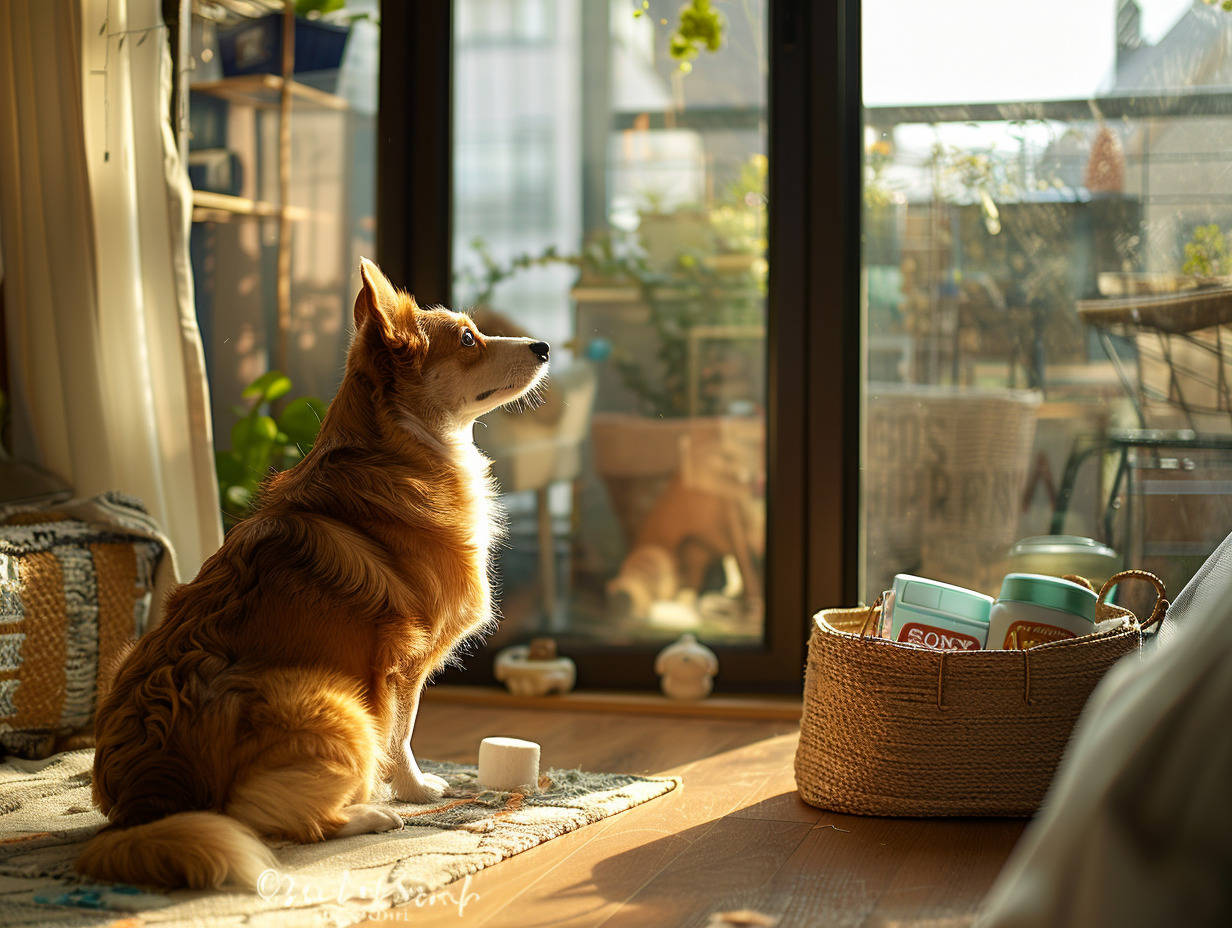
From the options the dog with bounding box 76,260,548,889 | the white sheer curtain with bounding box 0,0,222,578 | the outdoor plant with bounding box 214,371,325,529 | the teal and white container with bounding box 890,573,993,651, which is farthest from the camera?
the outdoor plant with bounding box 214,371,325,529

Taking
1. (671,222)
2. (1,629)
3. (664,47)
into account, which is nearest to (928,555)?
(671,222)

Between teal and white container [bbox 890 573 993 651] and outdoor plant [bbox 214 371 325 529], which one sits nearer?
teal and white container [bbox 890 573 993 651]

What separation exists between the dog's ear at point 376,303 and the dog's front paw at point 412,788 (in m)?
0.66

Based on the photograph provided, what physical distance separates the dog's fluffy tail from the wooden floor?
0.19 metres

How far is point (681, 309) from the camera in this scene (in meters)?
2.85

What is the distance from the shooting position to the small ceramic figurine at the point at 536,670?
2.70 meters

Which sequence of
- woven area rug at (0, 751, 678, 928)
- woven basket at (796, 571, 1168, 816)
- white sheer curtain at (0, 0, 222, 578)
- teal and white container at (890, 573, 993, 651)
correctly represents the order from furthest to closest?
1. white sheer curtain at (0, 0, 222, 578)
2. teal and white container at (890, 573, 993, 651)
3. woven basket at (796, 571, 1168, 816)
4. woven area rug at (0, 751, 678, 928)

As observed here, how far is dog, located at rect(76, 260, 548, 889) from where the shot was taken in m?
1.44

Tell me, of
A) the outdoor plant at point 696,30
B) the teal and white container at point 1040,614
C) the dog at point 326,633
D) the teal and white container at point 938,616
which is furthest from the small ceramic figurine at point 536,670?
the outdoor plant at point 696,30

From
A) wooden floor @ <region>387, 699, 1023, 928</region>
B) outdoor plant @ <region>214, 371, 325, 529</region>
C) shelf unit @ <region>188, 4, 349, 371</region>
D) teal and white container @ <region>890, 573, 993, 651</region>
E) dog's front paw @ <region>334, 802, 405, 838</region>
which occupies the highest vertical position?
shelf unit @ <region>188, 4, 349, 371</region>

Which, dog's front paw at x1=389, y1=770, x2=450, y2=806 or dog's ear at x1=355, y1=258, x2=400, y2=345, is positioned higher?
dog's ear at x1=355, y1=258, x2=400, y2=345

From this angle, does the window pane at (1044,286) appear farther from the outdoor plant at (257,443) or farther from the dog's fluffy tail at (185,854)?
the dog's fluffy tail at (185,854)

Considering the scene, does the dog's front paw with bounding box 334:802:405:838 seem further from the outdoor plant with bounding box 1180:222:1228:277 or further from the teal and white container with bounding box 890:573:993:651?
the outdoor plant with bounding box 1180:222:1228:277

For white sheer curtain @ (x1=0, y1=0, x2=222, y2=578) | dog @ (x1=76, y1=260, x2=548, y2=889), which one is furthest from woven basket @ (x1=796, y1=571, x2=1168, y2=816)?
white sheer curtain @ (x1=0, y1=0, x2=222, y2=578)
